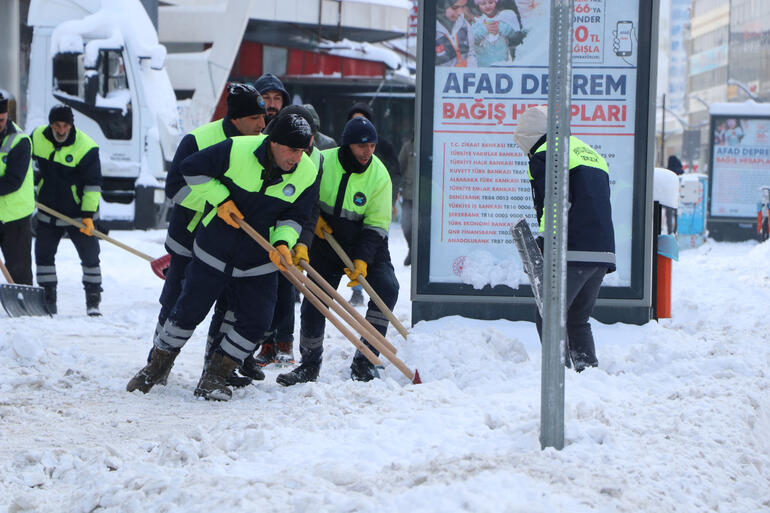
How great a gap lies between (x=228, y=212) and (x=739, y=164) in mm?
15663

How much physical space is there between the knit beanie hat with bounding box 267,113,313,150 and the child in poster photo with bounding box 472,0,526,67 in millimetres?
2469

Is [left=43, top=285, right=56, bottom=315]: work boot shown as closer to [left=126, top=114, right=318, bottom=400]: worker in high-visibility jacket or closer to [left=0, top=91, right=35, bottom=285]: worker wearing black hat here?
[left=0, top=91, right=35, bottom=285]: worker wearing black hat

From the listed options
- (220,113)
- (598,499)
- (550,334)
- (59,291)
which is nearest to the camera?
(598,499)

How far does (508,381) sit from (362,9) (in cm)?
2047

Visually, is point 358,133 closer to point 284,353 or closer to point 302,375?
point 302,375

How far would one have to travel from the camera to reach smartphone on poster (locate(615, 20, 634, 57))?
766 centimetres

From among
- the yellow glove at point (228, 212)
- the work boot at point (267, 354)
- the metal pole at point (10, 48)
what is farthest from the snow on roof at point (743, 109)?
the yellow glove at point (228, 212)

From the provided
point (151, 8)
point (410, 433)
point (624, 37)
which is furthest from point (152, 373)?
point (151, 8)

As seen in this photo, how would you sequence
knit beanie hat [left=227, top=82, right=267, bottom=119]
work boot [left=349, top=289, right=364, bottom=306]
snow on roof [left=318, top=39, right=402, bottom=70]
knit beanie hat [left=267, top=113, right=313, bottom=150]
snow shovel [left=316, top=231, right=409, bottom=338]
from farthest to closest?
snow on roof [left=318, top=39, right=402, bottom=70] → work boot [left=349, top=289, right=364, bottom=306] → snow shovel [left=316, top=231, right=409, bottom=338] → knit beanie hat [left=227, top=82, right=267, bottom=119] → knit beanie hat [left=267, top=113, right=313, bottom=150]

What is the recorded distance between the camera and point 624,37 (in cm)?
766

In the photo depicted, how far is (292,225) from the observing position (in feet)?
19.0


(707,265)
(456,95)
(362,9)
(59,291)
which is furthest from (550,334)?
(362,9)

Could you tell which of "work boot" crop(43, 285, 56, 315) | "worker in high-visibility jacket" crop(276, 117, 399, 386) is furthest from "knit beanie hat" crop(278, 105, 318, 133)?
"work boot" crop(43, 285, 56, 315)

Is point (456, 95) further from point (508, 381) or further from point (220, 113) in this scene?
point (220, 113)
